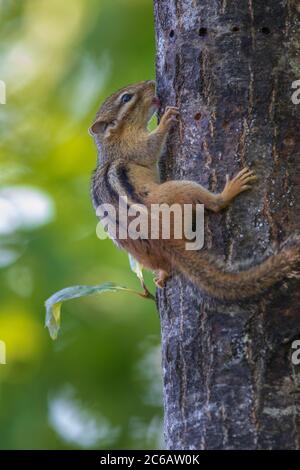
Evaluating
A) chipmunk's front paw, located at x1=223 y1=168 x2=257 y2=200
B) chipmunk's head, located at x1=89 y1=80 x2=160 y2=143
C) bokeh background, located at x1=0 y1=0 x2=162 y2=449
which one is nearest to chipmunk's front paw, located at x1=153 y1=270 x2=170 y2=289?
chipmunk's front paw, located at x1=223 y1=168 x2=257 y2=200

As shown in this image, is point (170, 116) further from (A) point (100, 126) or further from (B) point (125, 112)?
(A) point (100, 126)

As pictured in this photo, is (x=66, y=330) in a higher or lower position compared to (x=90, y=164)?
lower

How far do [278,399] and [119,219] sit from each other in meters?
1.25

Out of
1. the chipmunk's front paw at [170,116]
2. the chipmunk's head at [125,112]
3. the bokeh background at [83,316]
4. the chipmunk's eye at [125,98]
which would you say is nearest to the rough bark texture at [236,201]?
the chipmunk's front paw at [170,116]

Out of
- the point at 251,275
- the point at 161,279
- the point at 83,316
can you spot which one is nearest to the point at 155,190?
the point at 161,279

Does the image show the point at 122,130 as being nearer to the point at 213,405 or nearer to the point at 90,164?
the point at 90,164

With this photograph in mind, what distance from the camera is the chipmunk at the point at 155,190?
12.2ft

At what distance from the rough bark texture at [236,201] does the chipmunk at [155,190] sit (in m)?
0.05

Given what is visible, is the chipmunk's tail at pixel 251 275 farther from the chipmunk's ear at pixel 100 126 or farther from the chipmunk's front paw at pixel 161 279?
the chipmunk's ear at pixel 100 126

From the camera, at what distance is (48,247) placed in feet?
22.1

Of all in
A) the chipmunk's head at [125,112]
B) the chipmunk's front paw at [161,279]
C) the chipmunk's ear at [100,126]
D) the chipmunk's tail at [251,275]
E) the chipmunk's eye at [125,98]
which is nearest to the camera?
the chipmunk's tail at [251,275]

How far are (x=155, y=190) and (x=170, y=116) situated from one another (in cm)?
35

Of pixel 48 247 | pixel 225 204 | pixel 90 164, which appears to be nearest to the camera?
pixel 225 204

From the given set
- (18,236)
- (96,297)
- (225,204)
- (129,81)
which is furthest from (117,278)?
(225,204)
